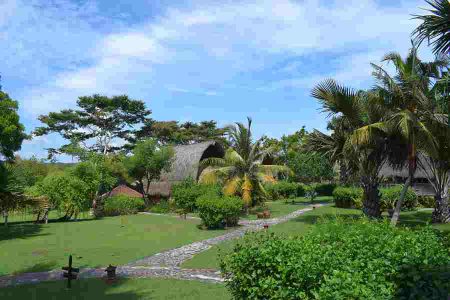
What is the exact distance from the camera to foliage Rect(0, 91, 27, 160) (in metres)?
15.1

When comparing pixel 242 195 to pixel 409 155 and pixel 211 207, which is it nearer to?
pixel 211 207

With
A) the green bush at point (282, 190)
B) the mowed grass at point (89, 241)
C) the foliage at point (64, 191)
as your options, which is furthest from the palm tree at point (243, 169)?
the green bush at point (282, 190)

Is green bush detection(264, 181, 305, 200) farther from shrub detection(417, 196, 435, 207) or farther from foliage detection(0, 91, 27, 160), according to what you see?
foliage detection(0, 91, 27, 160)

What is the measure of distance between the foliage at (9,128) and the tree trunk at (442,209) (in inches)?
713

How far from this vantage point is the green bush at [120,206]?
26.8m

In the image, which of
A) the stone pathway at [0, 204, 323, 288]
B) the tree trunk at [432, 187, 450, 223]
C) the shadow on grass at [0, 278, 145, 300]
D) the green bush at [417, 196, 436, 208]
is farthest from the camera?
the green bush at [417, 196, 436, 208]

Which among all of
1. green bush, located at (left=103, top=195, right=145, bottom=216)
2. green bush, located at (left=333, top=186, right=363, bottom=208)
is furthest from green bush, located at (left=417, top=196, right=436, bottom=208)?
green bush, located at (left=103, top=195, right=145, bottom=216)

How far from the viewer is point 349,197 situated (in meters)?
26.5

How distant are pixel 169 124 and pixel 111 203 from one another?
23.4 metres

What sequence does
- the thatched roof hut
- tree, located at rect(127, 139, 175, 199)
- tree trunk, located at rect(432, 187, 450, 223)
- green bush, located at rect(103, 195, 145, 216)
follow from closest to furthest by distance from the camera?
1. tree trunk, located at rect(432, 187, 450, 223)
2. green bush, located at rect(103, 195, 145, 216)
3. tree, located at rect(127, 139, 175, 199)
4. the thatched roof hut

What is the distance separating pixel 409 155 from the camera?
582 inches

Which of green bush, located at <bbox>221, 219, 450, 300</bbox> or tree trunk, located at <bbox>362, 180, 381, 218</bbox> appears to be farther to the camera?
tree trunk, located at <bbox>362, 180, 381, 218</bbox>

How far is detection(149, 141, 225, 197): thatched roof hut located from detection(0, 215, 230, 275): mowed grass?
8.09 m

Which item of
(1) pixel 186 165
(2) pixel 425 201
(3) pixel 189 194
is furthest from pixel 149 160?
(2) pixel 425 201
